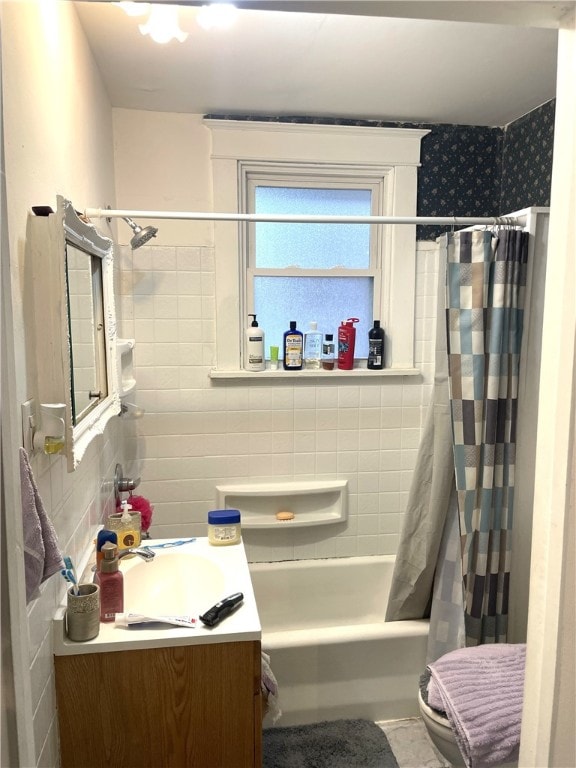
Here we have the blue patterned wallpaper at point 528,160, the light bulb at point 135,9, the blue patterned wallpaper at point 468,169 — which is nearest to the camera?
the light bulb at point 135,9

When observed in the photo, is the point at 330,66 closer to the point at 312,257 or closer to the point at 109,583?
the point at 312,257

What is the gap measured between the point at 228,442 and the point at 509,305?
1407 mm

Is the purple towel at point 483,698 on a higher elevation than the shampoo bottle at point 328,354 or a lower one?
lower

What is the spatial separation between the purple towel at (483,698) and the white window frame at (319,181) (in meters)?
1.35

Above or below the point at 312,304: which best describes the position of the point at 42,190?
above

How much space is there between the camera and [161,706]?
4.42 feet

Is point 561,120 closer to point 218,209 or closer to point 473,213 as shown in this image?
point 218,209

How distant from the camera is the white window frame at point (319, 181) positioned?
8.27ft

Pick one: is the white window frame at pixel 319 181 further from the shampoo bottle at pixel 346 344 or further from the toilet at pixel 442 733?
the toilet at pixel 442 733

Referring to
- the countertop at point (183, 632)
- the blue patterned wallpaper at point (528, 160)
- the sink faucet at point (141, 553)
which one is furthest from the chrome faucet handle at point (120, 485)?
the blue patterned wallpaper at point (528, 160)

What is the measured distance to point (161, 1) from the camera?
2.24 ft

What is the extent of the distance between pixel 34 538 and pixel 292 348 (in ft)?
5.96

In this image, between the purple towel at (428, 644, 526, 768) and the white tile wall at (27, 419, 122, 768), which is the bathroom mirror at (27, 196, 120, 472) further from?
the purple towel at (428, 644, 526, 768)

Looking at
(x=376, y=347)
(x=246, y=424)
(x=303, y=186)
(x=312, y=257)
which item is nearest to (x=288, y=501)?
(x=246, y=424)
